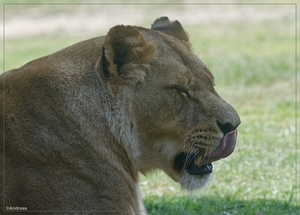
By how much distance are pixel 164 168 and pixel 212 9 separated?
1666 centimetres

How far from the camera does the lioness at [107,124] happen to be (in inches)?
154

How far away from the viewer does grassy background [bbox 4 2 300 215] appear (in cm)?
632

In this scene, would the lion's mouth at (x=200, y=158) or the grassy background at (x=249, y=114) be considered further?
the grassy background at (x=249, y=114)

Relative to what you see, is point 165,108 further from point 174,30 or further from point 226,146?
point 174,30

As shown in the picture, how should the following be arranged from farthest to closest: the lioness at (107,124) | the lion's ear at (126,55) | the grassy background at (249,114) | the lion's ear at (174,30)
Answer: the grassy background at (249,114)
the lion's ear at (174,30)
the lion's ear at (126,55)
the lioness at (107,124)

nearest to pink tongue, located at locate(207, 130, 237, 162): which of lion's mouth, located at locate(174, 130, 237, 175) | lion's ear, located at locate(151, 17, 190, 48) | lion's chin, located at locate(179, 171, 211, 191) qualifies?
lion's mouth, located at locate(174, 130, 237, 175)

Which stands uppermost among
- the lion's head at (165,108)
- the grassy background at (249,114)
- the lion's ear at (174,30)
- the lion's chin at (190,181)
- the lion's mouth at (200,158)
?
the lion's ear at (174,30)

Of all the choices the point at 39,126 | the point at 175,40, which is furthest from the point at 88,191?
the point at 175,40

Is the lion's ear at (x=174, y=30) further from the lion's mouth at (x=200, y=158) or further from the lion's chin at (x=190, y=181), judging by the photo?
the lion's chin at (x=190, y=181)

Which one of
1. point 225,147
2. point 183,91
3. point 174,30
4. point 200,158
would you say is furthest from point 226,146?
point 174,30

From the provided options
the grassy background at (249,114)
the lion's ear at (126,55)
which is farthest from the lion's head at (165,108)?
the grassy background at (249,114)

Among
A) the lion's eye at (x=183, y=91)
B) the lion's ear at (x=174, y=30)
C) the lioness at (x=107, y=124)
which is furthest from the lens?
the lion's ear at (x=174, y=30)

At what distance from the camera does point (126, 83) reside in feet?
13.5

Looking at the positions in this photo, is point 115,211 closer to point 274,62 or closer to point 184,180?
point 184,180
